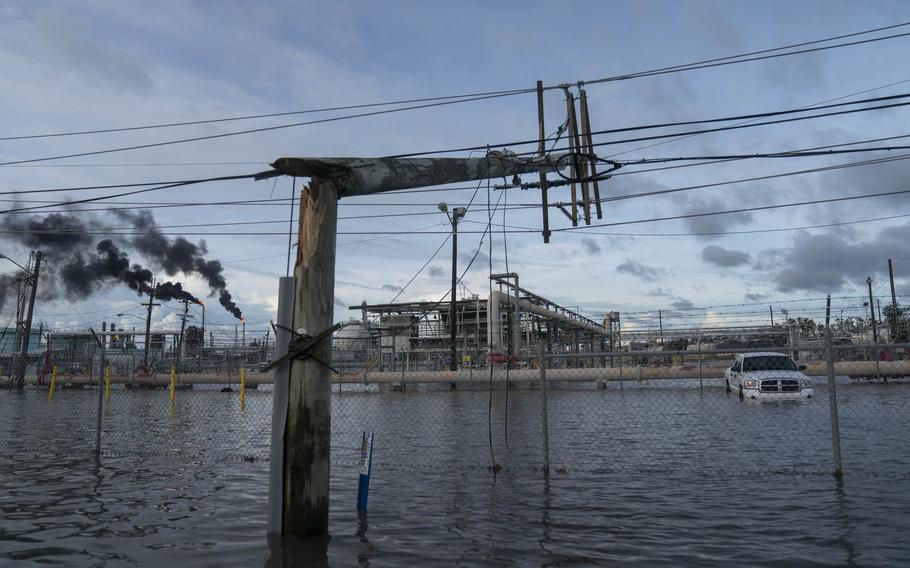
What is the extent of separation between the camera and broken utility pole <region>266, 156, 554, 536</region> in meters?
5.79

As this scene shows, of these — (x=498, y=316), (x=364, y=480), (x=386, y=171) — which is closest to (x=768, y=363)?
(x=364, y=480)

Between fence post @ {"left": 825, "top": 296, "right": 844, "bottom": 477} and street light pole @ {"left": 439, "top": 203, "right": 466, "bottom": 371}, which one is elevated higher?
street light pole @ {"left": 439, "top": 203, "right": 466, "bottom": 371}

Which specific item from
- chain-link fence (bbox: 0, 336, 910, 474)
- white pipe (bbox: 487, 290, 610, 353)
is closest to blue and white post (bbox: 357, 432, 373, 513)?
chain-link fence (bbox: 0, 336, 910, 474)

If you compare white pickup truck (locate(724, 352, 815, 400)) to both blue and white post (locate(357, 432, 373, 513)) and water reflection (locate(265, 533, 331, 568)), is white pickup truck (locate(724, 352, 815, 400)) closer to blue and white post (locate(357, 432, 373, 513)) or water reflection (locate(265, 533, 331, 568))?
blue and white post (locate(357, 432, 373, 513))

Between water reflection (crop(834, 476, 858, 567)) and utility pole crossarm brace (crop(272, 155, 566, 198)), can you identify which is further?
utility pole crossarm brace (crop(272, 155, 566, 198))

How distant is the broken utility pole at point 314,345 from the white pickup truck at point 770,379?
15127mm

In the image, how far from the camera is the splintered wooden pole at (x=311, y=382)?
5.79m

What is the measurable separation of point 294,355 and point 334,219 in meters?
1.36

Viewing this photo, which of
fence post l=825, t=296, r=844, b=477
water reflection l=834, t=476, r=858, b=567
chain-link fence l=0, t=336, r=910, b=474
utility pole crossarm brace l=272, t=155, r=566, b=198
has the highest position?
utility pole crossarm brace l=272, t=155, r=566, b=198

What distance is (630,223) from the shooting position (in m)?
18.6

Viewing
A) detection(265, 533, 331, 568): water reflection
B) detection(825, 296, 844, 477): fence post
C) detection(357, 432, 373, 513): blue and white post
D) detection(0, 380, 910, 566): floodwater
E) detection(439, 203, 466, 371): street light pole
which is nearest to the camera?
detection(265, 533, 331, 568): water reflection

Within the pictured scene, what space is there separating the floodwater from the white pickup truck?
3090mm

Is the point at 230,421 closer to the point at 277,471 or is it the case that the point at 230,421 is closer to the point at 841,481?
the point at 277,471

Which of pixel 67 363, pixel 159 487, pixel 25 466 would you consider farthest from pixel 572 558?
pixel 67 363
